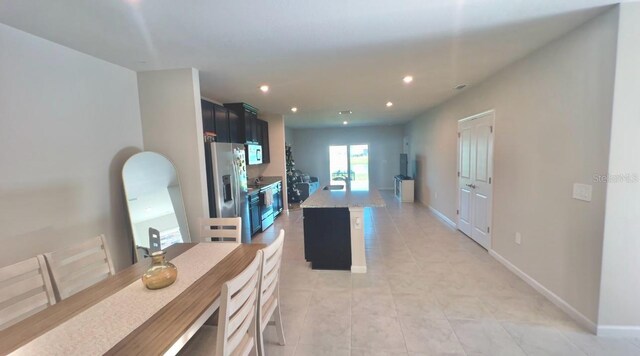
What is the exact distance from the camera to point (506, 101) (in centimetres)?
314

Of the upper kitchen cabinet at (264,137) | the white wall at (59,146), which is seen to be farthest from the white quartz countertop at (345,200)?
the upper kitchen cabinet at (264,137)

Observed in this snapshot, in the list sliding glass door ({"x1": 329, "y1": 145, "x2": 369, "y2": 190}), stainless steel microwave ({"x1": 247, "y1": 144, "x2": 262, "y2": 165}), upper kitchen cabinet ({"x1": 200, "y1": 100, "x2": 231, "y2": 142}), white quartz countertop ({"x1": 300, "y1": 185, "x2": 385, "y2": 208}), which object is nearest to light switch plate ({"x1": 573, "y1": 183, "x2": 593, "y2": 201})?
white quartz countertop ({"x1": 300, "y1": 185, "x2": 385, "y2": 208})

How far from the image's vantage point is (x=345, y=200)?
3205mm

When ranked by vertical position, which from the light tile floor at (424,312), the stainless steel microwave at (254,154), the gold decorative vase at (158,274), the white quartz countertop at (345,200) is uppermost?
the stainless steel microwave at (254,154)

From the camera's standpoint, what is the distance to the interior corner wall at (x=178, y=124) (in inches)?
115

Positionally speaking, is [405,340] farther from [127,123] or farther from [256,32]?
[127,123]

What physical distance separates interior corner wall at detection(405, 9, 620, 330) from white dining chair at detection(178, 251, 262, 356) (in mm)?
2556

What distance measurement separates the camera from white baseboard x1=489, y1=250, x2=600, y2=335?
2068 mm

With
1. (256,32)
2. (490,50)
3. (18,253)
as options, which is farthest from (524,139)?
(18,253)

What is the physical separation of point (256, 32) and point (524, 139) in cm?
291

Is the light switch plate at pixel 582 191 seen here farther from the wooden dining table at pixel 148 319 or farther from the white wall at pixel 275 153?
the white wall at pixel 275 153

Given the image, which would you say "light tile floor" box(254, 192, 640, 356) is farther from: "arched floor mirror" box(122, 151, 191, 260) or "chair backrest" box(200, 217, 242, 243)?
"arched floor mirror" box(122, 151, 191, 260)

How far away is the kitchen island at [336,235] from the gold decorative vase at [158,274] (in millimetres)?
1770

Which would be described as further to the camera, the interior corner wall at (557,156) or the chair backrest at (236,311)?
the interior corner wall at (557,156)
